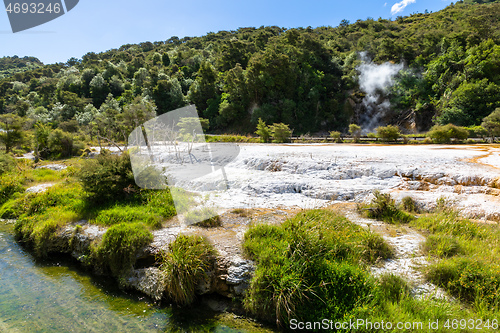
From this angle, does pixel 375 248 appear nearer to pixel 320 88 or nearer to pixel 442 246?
pixel 442 246

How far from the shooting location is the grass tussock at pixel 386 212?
740 cm

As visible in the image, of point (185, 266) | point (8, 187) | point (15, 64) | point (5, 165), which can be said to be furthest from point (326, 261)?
point (15, 64)

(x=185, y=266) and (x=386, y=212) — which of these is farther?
(x=386, y=212)

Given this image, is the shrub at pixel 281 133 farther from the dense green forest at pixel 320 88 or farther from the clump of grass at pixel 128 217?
the clump of grass at pixel 128 217

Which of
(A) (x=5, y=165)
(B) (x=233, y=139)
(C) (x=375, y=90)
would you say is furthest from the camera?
(C) (x=375, y=90)

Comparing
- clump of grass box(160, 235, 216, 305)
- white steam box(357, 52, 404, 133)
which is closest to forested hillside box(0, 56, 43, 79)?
white steam box(357, 52, 404, 133)

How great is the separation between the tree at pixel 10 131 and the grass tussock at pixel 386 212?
108 feet

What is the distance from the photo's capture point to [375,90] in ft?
123

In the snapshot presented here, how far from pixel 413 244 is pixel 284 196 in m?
4.95

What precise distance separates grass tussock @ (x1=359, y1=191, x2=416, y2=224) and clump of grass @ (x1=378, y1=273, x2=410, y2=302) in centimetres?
320

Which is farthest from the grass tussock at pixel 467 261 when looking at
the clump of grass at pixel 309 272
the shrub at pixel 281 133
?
the shrub at pixel 281 133

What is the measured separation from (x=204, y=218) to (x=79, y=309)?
11.7 feet

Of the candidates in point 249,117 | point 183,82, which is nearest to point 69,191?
point 249,117

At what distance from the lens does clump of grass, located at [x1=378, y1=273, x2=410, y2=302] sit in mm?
4309
